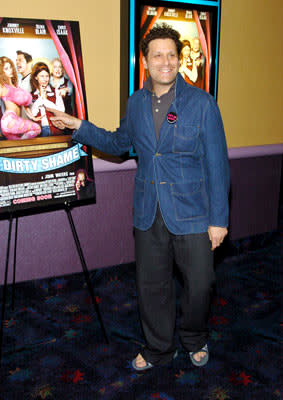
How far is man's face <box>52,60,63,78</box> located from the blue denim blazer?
425 millimetres

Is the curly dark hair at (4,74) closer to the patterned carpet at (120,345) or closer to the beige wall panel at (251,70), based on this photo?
the patterned carpet at (120,345)

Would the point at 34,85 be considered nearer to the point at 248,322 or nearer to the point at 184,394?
the point at 184,394

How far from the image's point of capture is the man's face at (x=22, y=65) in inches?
78.0

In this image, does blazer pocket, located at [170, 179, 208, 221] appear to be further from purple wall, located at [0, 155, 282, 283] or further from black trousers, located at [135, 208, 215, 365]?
purple wall, located at [0, 155, 282, 283]

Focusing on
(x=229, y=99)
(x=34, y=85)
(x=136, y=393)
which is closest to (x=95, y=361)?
(x=136, y=393)

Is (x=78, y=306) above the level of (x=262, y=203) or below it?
below

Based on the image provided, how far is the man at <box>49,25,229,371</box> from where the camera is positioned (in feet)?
6.01

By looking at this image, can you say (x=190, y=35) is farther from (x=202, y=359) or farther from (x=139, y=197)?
(x=202, y=359)

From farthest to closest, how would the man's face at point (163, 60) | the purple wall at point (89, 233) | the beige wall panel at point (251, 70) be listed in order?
the beige wall panel at point (251, 70) → the purple wall at point (89, 233) → the man's face at point (163, 60)

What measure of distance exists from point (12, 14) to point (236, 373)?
89.5 inches

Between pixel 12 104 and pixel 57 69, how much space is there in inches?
10.9

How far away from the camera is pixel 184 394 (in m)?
1.97

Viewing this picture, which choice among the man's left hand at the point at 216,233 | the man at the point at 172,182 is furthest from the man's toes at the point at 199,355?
the man's left hand at the point at 216,233

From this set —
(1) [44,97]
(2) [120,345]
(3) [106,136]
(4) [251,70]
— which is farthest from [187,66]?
(2) [120,345]
